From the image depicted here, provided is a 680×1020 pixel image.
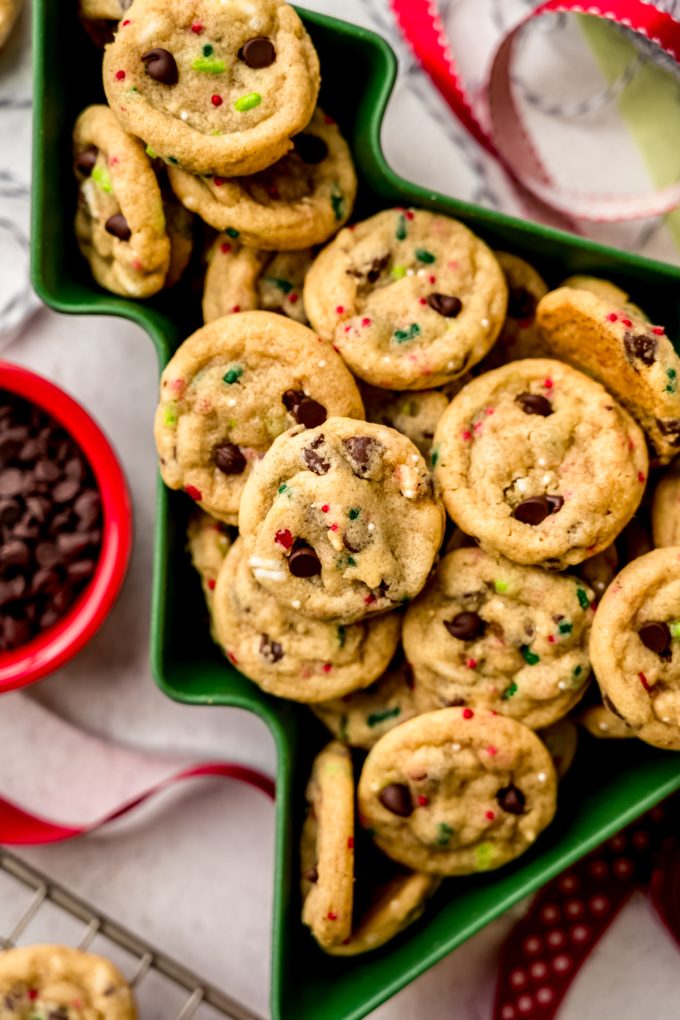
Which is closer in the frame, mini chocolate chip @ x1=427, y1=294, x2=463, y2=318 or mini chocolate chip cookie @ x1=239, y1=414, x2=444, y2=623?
mini chocolate chip cookie @ x1=239, y1=414, x2=444, y2=623

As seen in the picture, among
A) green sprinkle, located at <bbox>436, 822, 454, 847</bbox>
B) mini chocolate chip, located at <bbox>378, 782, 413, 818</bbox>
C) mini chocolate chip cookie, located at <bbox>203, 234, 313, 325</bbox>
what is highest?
mini chocolate chip cookie, located at <bbox>203, 234, 313, 325</bbox>

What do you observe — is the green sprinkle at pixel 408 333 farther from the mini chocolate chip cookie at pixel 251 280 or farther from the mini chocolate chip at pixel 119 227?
the mini chocolate chip at pixel 119 227

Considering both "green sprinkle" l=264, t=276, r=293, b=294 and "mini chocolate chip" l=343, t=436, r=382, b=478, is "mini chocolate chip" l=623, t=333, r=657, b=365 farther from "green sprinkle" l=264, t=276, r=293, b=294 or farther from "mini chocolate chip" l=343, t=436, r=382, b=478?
"green sprinkle" l=264, t=276, r=293, b=294

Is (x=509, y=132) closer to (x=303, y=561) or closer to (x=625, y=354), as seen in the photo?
(x=625, y=354)

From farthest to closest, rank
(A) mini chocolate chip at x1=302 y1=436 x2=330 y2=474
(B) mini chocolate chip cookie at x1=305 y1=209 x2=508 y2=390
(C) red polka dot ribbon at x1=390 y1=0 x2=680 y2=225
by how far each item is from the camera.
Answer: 1. (C) red polka dot ribbon at x1=390 y1=0 x2=680 y2=225
2. (B) mini chocolate chip cookie at x1=305 y1=209 x2=508 y2=390
3. (A) mini chocolate chip at x1=302 y1=436 x2=330 y2=474

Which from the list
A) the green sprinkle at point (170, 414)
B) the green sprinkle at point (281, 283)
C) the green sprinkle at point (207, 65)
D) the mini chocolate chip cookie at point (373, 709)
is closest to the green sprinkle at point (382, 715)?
the mini chocolate chip cookie at point (373, 709)

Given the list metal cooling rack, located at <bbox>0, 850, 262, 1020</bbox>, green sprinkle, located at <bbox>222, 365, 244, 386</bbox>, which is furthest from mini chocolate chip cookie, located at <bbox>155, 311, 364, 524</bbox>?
metal cooling rack, located at <bbox>0, 850, 262, 1020</bbox>

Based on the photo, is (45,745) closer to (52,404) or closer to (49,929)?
(49,929)
